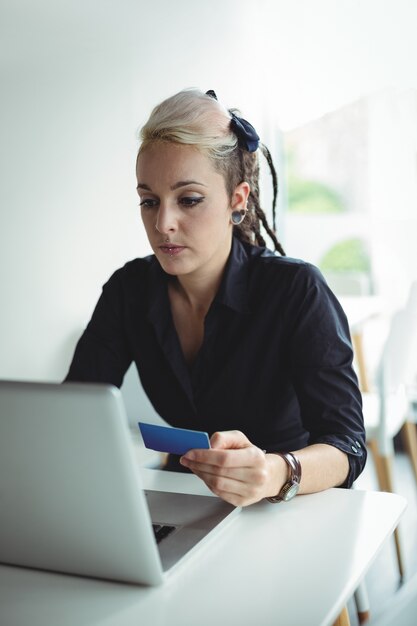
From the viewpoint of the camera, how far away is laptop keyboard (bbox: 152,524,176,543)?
107 centimetres

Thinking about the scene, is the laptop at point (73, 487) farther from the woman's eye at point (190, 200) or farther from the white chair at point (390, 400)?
the white chair at point (390, 400)

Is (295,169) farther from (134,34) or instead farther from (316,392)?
(316,392)

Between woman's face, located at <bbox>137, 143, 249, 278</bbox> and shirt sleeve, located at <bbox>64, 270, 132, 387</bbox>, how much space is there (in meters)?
0.25

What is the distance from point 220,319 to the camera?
1568 mm

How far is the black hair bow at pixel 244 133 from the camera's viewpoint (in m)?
1.57

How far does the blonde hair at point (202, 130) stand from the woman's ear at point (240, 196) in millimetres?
11

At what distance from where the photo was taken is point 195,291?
167 centimetres

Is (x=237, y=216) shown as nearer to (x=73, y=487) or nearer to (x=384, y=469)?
(x=73, y=487)

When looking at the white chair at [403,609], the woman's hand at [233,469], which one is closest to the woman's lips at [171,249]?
the woman's hand at [233,469]

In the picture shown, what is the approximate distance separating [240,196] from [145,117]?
4.39 ft

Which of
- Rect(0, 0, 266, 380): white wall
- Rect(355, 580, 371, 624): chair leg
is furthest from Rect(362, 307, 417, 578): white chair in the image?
Rect(0, 0, 266, 380): white wall

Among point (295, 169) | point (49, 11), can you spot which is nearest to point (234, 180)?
point (49, 11)

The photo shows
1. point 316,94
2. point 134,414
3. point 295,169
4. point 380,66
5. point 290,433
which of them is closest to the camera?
point 290,433

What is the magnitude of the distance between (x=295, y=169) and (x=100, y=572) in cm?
400
